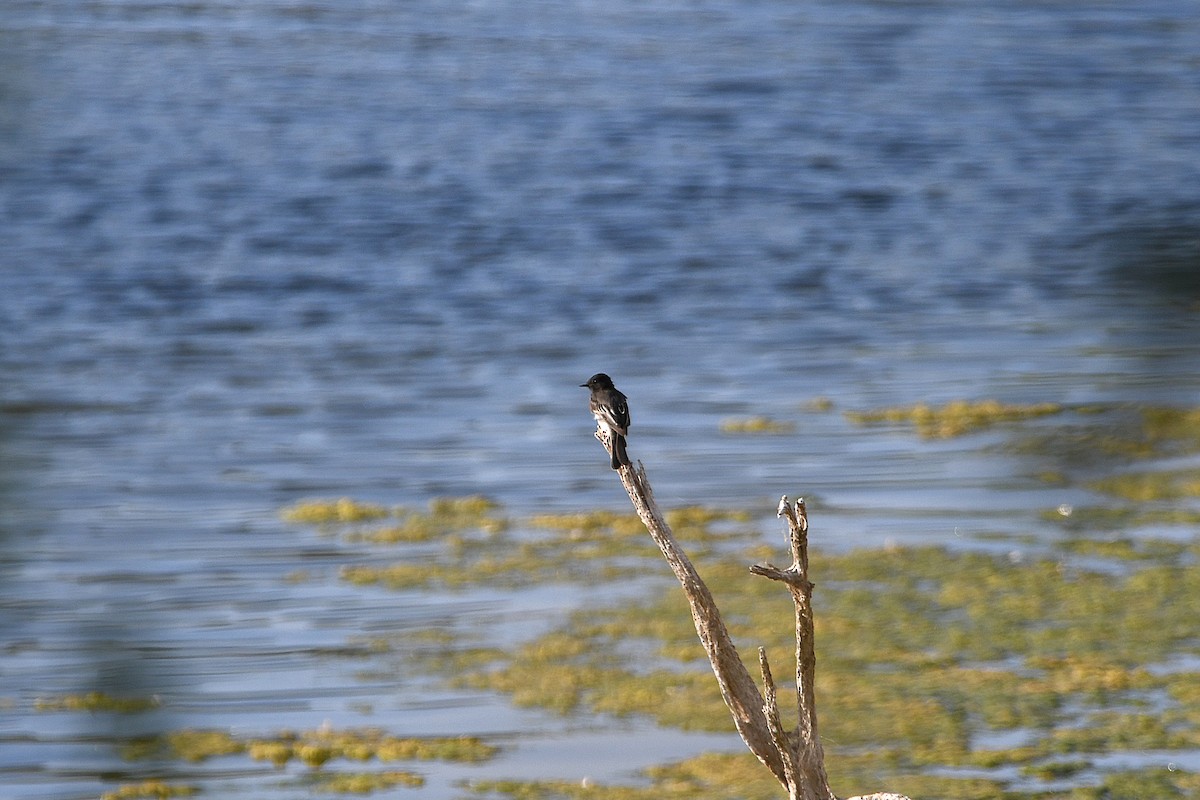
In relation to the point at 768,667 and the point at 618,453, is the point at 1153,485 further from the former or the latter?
the point at 768,667

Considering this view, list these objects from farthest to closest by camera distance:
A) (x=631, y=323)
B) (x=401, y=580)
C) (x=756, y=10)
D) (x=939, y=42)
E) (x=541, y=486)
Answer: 1. (x=756, y=10)
2. (x=939, y=42)
3. (x=631, y=323)
4. (x=541, y=486)
5. (x=401, y=580)

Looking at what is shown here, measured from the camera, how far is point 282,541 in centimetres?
575

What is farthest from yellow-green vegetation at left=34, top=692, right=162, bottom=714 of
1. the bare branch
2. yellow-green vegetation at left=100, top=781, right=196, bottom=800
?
the bare branch

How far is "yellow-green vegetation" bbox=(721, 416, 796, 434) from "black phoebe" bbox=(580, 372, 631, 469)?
429 centimetres

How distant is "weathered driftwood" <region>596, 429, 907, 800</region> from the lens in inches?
81.8

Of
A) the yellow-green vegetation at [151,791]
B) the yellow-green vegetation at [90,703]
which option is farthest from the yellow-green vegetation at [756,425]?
the yellow-green vegetation at [151,791]

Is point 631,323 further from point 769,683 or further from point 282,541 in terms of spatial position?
point 769,683

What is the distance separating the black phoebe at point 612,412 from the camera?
2.38 m

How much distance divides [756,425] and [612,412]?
448cm

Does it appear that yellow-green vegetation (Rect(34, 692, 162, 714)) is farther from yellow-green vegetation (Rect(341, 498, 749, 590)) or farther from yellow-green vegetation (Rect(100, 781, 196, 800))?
yellow-green vegetation (Rect(341, 498, 749, 590))

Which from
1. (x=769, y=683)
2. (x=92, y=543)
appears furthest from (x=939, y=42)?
(x=769, y=683)

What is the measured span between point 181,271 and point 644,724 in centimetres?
624

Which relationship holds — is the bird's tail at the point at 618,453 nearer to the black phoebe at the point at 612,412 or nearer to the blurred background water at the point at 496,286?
the black phoebe at the point at 612,412

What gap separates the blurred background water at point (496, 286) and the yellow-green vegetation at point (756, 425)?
0.09 metres
